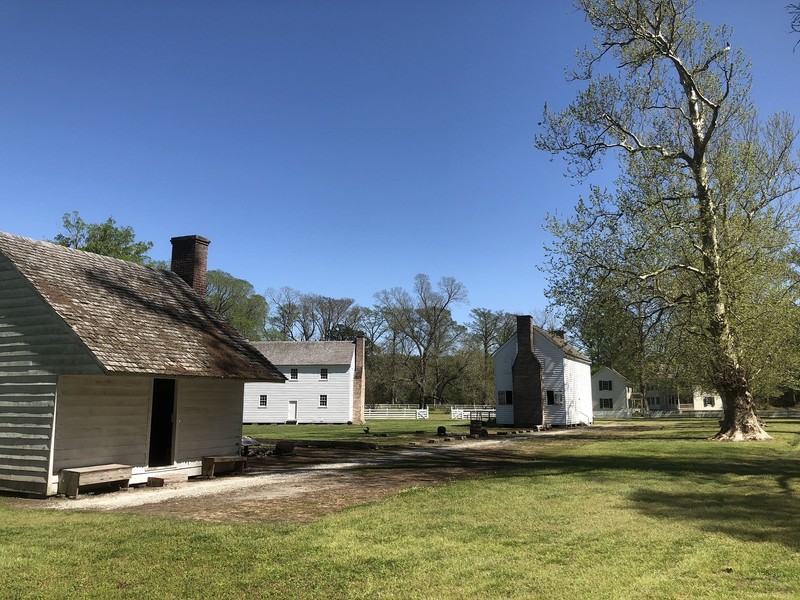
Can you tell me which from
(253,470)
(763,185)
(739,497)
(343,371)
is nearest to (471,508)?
(739,497)

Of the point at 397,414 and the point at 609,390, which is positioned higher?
the point at 609,390

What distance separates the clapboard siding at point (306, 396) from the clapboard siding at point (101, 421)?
35.8 m

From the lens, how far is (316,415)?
49.5 m

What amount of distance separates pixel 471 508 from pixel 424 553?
2.98 metres

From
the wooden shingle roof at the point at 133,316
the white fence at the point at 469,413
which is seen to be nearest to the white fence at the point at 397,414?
the white fence at the point at 469,413

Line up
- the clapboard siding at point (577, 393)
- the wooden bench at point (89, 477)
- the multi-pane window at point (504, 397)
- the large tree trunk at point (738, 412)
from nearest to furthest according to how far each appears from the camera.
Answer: the wooden bench at point (89, 477) < the large tree trunk at point (738, 412) < the multi-pane window at point (504, 397) < the clapboard siding at point (577, 393)

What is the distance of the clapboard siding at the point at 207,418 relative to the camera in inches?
579

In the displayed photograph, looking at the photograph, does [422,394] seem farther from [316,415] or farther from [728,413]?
[728,413]

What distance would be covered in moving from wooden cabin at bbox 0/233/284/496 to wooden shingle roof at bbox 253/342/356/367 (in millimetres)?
32781

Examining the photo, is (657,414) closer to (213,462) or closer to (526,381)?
(526,381)

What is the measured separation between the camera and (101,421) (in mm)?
12711

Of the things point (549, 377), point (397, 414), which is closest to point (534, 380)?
point (549, 377)

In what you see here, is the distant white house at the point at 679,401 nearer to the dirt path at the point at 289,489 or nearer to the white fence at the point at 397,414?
the white fence at the point at 397,414

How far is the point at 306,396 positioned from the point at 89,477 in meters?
38.5
